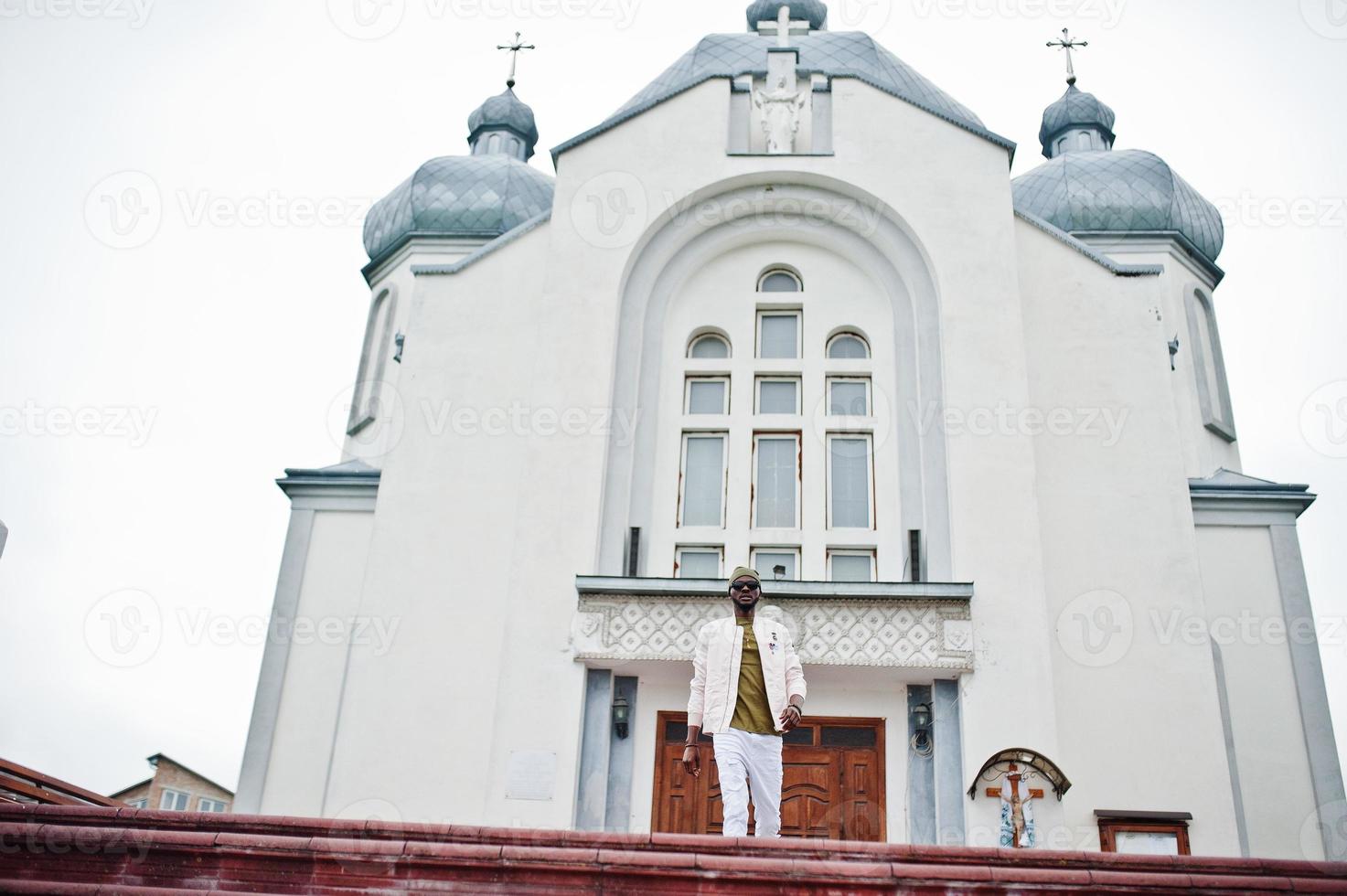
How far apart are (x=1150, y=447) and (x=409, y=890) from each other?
11.1 meters

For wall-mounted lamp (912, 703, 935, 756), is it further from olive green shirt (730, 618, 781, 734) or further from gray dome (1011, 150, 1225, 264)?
gray dome (1011, 150, 1225, 264)

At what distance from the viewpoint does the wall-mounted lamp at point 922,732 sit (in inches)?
543

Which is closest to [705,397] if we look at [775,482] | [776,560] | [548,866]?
[775,482]

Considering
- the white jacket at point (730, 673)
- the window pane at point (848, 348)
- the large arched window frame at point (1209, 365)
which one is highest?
the large arched window frame at point (1209, 365)

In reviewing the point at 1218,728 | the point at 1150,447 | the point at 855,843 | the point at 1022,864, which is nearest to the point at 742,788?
the point at 855,843

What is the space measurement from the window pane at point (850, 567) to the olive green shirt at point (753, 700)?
5822 mm

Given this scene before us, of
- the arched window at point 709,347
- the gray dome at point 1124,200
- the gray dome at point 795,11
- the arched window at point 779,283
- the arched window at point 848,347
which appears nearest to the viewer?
the arched window at point 848,347

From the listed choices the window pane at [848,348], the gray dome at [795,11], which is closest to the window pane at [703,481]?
the window pane at [848,348]

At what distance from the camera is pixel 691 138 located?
17016mm

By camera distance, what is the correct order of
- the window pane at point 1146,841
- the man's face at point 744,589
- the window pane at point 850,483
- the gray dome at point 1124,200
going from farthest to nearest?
the gray dome at point 1124,200 → the window pane at point 850,483 → the window pane at point 1146,841 → the man's face at point 744,589

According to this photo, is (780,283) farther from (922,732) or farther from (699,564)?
(922,732)

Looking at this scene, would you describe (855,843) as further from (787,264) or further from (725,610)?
(787,264)

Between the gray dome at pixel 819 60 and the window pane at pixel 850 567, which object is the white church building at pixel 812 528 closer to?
the window pane at pixel 850 567

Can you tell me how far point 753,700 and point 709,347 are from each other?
27.0 ft
